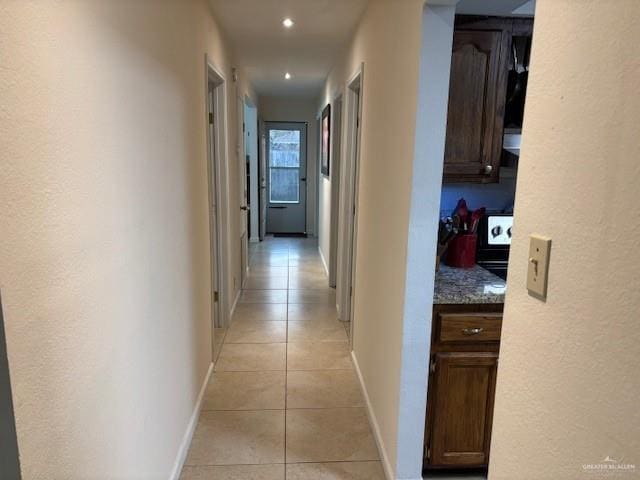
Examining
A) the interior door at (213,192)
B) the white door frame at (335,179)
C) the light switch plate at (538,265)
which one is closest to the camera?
the light switch plate at (538,265)

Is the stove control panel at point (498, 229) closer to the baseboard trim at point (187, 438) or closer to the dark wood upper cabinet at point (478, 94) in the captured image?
the dark wood upper cabinet at point (478, 94)

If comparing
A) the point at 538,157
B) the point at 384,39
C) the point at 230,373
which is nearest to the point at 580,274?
the point at 538,157

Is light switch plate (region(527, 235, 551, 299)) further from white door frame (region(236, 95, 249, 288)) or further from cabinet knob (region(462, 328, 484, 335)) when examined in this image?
white door frame (region(236, 95, 249, 288))

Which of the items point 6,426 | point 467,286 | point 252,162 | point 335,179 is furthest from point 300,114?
point 6,426

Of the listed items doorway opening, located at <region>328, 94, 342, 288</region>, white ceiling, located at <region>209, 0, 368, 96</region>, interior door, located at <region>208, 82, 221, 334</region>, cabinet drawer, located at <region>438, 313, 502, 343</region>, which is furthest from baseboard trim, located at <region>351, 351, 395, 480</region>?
white ceiling, located at <region>209, 0, 368, 96</region>

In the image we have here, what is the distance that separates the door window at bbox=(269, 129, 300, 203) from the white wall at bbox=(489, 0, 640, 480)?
283 inches

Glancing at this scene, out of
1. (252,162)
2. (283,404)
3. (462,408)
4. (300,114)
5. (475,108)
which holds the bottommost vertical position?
(283,404)

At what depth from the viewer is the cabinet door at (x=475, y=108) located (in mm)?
2070

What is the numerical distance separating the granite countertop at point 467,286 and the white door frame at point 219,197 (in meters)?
1.71

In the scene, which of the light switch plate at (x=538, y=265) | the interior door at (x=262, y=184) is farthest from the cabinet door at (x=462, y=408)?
the interior door at (x=262, y=184)

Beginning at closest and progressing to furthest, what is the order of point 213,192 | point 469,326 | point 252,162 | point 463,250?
point 469,326
point 463,250
point 213,192
point 252,162

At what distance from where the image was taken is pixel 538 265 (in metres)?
0.88

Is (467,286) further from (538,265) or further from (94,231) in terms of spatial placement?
(94,231)

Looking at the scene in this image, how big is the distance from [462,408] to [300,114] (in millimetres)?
6566
